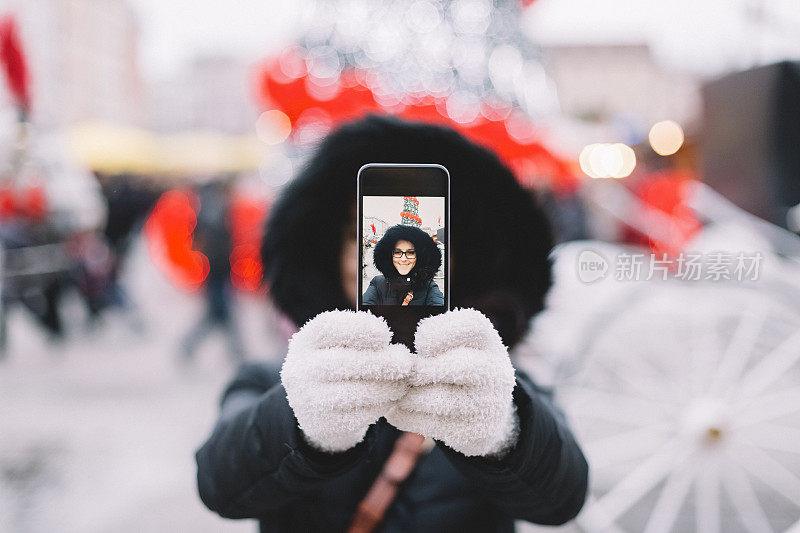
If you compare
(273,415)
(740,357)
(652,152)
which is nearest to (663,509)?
(740,357)

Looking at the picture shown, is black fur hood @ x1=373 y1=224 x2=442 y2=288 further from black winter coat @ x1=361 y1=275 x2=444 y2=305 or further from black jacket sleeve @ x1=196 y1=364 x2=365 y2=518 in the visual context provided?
black jacket sleeve @ x1=196 y1=364 x2=365 y2=518

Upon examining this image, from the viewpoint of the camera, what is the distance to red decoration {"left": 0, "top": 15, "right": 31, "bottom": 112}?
2.96 meters

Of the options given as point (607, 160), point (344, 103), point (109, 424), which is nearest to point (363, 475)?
point (109, 424)

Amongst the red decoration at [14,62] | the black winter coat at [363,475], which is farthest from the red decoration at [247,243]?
the red decoration at [14,62]

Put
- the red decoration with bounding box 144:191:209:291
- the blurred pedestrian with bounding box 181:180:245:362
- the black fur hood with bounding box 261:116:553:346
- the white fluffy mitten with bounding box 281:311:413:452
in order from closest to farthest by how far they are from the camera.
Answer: the white fluffy mitten with bounding box 281:311:413:452 → the black fur hood with bounding box 261:116:553:346 → the blurred pedestrian with bounding box 181:180:245:362 → the red decoration with bounding box 144:191:209:291

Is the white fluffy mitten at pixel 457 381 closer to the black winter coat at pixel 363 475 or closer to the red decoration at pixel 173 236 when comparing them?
the black winter coat at pixel 363 475

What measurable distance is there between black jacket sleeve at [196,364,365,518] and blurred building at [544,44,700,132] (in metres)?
3.60

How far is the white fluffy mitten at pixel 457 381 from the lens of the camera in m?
0.60

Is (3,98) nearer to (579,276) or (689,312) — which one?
(579,276)

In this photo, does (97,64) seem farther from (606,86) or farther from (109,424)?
(109,424)

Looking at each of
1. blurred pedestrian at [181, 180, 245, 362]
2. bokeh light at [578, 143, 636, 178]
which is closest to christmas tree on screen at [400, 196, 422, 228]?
blurred pedestrian at [181, 180, 245, 362]

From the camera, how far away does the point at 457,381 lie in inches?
23.6

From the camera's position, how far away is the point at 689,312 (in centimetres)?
185
